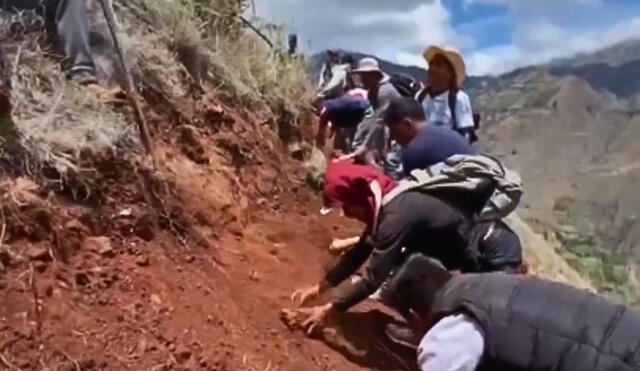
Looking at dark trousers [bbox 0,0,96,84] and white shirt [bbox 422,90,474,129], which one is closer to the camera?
dark trousers [bbox 0,0,96,84]

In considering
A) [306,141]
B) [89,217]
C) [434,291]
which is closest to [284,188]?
[306,141]

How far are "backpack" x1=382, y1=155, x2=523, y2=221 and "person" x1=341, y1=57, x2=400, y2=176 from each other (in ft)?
5.31

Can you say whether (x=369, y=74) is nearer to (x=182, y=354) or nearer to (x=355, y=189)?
(x=355, y=189)

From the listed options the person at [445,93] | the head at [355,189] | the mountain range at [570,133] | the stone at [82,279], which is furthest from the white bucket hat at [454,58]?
the mountain range at [570,133]

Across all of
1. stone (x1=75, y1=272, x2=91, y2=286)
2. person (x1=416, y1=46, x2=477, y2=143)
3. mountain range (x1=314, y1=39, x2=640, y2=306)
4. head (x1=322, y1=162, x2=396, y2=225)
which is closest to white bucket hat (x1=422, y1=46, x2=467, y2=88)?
person (x1=416, y1=46, x2=477, y2=143)

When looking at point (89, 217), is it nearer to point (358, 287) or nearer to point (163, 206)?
point (163, 206)

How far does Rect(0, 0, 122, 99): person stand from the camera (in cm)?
648

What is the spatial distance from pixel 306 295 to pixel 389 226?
764mm

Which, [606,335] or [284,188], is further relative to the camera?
[284,188]

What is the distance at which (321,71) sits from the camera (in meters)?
11.6

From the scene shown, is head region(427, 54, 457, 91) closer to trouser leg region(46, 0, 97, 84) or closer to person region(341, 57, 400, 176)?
person region(341, 57, 400, 176)

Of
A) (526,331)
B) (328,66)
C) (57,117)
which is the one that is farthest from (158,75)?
(328,66)

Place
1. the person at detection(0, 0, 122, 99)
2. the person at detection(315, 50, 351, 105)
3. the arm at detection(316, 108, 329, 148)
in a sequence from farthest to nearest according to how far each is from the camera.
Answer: the person at detection(315, 50, 351, 105) < the arm at detection(316, 108, 329, 148) < the person at detection(0, 0, 122, 99)

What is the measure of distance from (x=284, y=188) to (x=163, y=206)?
200cm
